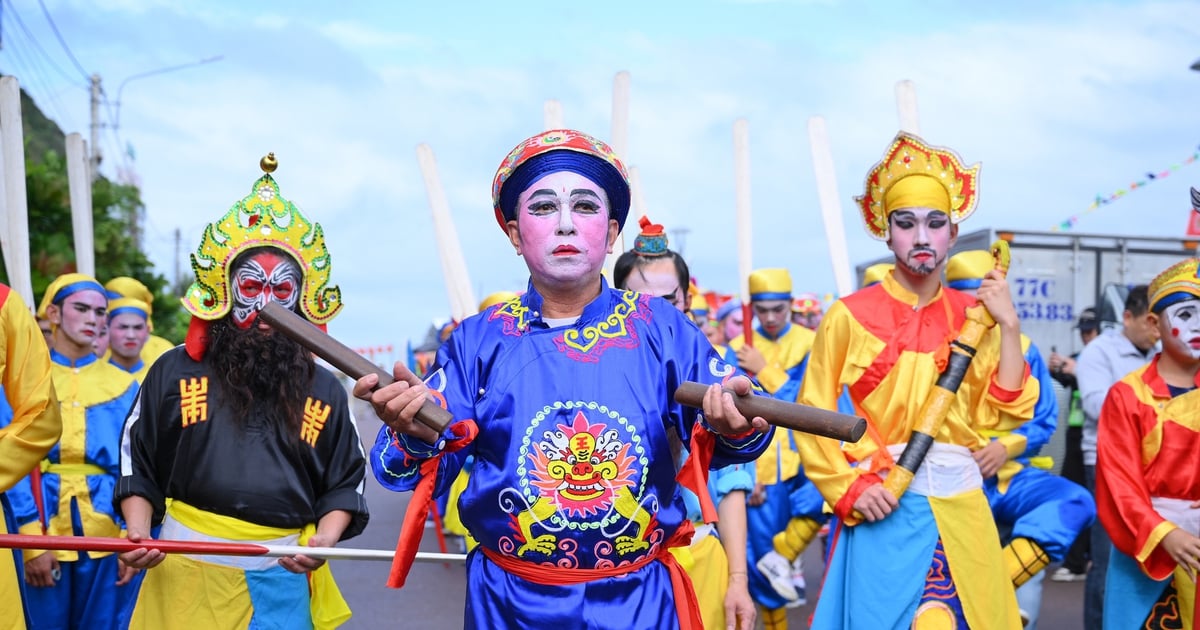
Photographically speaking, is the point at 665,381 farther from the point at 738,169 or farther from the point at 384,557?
the point at 738,169

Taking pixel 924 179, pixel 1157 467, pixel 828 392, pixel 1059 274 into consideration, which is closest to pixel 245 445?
pixel 828 392

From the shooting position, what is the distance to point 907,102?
5898mm

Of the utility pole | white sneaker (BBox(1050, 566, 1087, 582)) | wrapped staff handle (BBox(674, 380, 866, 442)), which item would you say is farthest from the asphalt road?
the utility pole

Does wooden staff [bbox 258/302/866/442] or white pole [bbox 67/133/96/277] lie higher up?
white pole [bbox 67/133/96/277]

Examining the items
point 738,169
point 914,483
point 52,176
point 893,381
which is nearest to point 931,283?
point 893,381

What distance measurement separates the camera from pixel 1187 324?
5262 millimetres

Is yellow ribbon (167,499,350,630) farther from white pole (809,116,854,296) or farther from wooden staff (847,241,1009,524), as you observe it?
white pole (809,116,854,296)

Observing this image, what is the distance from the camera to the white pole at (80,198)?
7695 mm

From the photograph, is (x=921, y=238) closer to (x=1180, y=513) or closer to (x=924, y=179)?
(x=924, y=179)

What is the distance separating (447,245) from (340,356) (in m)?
4.98

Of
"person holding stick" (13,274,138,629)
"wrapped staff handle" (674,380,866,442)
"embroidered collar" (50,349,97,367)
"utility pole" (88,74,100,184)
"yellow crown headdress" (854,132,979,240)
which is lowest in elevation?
"person holding stick" (13,274,138,629)

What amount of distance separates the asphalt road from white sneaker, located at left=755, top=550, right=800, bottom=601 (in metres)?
1.57

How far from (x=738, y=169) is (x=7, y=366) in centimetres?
396

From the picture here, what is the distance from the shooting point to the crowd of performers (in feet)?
10.8
